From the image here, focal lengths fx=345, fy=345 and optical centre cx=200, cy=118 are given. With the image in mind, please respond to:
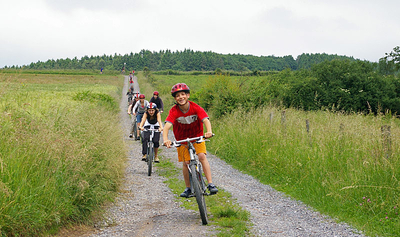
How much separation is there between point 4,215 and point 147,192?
4134 millimetres

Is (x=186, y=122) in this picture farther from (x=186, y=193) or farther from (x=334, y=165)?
(x=334, y=165)

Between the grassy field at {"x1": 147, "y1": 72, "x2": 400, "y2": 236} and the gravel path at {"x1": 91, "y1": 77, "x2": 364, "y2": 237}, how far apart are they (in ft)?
1.28

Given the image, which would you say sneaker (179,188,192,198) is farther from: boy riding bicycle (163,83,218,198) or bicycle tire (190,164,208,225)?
bicycle tire (190,164,208,225)

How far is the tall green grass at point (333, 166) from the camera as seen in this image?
597cm

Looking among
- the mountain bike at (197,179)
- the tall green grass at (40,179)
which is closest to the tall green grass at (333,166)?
the mountain bike at (197,179)

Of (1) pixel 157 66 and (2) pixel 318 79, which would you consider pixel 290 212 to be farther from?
(1) pixel 157 66

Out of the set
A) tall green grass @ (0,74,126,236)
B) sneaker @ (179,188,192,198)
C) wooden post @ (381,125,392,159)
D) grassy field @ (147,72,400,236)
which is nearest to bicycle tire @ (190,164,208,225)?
sneaker @ (179,188,192,198)

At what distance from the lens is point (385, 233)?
5.16 meters

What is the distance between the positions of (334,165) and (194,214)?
3601 mm

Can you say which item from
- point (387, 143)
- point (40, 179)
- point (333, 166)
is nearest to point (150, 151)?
point (333, 166)

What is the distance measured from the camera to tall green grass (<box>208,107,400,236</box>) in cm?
597

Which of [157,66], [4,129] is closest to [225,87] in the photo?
[4,129]

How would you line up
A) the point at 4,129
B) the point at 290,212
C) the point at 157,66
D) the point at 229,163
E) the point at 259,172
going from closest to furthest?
the point at 4,129
the point at 290,212
the point at 259,172
the point at 229,163
the point at 157,66

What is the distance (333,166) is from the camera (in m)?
7.91
